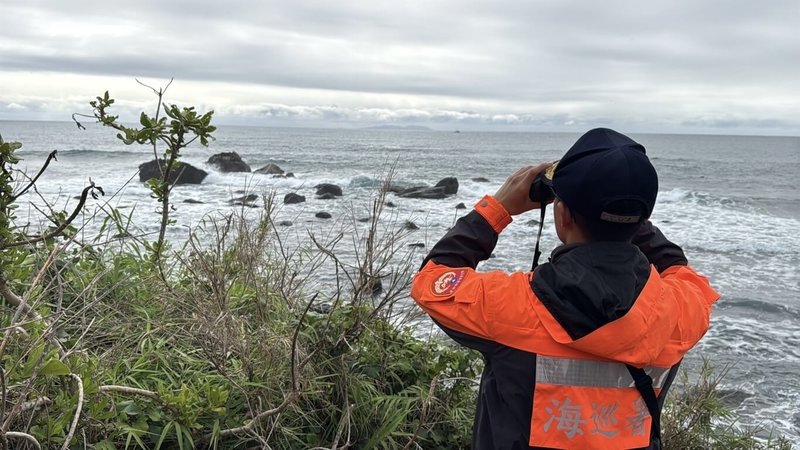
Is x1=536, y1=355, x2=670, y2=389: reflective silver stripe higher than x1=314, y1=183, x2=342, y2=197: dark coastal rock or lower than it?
higher

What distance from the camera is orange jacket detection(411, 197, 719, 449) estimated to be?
1.70 metres

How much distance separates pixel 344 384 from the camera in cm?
331

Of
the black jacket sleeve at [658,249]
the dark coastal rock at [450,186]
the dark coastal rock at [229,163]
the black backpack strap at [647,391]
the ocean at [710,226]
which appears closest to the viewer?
the black backpack strap at [647,391]

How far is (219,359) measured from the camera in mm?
3199

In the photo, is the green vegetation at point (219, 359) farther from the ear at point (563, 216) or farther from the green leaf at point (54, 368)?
the ear at point (563, 216)

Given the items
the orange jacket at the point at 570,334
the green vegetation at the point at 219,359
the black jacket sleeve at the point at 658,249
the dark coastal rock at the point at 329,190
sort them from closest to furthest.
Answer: the orange jacket at the point at 570,334 < the black jacket sleeve at the point at 658,249 < the green vegetation at the point at 219,359 < the dark coastal rock at the point at 329,190

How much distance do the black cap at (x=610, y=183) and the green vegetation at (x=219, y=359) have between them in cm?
135

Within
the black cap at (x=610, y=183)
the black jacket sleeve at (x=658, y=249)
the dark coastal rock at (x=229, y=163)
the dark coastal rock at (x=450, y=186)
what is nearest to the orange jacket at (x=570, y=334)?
the black cap at (x=610, y=183)

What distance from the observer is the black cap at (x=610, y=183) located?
1721 mm

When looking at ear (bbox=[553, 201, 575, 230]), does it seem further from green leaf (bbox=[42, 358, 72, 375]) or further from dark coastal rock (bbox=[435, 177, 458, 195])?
dark coastal rock (bbox=[435, 177, 458, 195])

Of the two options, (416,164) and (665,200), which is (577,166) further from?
(416,164)

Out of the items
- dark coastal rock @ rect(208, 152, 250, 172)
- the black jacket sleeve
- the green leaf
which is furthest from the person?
dark coastal rock @ rect(208, 152, 250, 172)

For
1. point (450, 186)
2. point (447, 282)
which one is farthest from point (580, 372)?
point (450, 186)

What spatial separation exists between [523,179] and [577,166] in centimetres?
28
